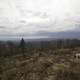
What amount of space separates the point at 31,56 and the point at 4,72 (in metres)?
1.53

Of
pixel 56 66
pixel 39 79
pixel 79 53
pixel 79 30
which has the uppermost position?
pixel 79 30

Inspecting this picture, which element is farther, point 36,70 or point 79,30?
point 79,30

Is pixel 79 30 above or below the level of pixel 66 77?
above

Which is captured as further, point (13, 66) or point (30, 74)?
point (13, 66)

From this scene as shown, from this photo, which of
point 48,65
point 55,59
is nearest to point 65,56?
point 55,59

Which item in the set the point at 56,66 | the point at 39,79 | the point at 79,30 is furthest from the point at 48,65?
the point at 79,30

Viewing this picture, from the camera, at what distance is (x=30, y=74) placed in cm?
495

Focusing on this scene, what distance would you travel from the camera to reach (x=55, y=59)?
5707mm

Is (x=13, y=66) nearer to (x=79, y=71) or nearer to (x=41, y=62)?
(x=41, y=62)

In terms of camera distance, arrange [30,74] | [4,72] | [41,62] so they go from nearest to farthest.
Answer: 1. [30,74]
2. [4,72]
3. [41,62]

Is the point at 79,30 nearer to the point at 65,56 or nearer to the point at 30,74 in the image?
the point at 65,56

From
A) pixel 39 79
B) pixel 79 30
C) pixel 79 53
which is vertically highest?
pixel 79 30

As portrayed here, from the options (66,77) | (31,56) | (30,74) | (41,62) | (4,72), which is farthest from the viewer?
(31,56)

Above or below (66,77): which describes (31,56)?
above
